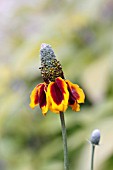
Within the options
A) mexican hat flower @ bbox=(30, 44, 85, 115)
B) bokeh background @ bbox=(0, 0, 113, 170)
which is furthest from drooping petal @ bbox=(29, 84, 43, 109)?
bokeh background @ bbox=(0, 0, 113, 170)

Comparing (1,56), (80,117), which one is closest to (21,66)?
(80,117)

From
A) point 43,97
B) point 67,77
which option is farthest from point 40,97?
point 67,77

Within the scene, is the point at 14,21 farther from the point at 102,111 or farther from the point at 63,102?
the point at 63,102

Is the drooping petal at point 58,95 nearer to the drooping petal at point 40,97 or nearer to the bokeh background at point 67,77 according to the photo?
the drooping petal at point 40,97

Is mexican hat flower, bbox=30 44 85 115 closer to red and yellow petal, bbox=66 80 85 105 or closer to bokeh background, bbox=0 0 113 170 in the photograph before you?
red and yellow petal, bbox=66 80 85 105

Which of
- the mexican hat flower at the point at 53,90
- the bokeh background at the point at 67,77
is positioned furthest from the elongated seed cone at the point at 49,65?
the bokeh background at the point at 67,77

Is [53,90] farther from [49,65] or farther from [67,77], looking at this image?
[67,77]
